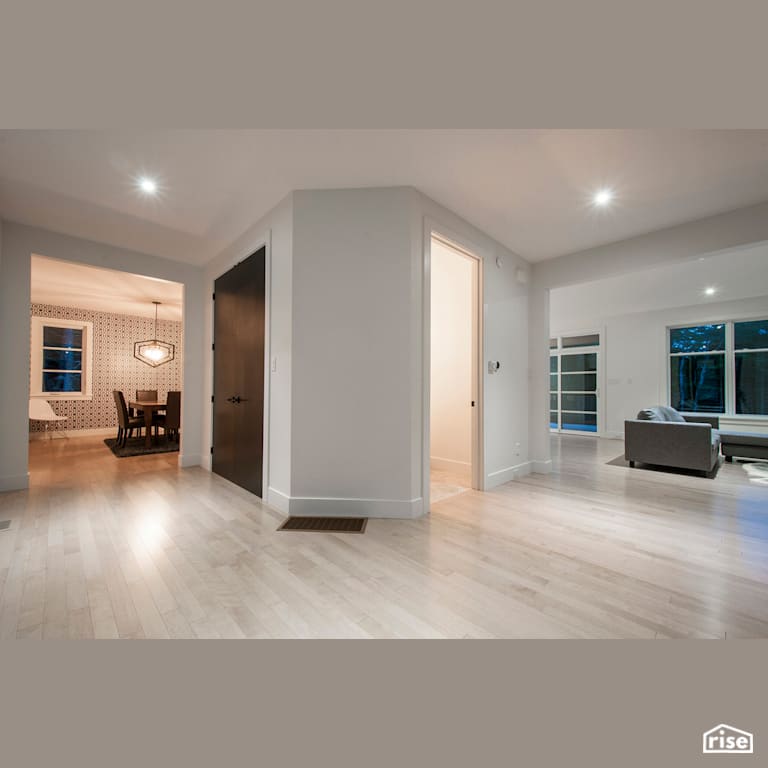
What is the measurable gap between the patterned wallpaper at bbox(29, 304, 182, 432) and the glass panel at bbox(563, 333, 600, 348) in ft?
30.4

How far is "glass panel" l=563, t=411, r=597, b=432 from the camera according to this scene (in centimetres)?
814

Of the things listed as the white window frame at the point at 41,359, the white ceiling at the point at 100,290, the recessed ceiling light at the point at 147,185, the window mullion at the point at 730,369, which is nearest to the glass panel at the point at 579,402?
the window mullion at the point at 730,369

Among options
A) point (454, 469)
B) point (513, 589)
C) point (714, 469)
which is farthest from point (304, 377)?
point (714, 469)

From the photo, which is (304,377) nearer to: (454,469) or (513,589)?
(513,589)

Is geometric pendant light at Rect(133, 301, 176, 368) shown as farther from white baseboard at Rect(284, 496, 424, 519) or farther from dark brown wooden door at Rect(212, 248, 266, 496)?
white baseboard at Rect(284, 496, 424, 519)

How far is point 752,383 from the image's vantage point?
251 inches

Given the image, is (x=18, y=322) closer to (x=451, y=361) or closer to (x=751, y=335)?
(x=451, y=361)

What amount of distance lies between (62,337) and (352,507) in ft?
25.9

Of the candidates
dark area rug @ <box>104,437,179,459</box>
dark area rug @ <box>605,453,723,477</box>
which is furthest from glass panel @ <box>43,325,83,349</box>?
dark area rug @ <box>605,453,723,477</box>

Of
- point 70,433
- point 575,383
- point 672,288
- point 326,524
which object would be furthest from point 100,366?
point 672,288

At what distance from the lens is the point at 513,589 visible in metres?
1.73

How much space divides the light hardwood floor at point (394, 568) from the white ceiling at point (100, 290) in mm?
3136

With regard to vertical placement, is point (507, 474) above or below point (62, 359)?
below

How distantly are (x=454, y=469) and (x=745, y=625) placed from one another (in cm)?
299
